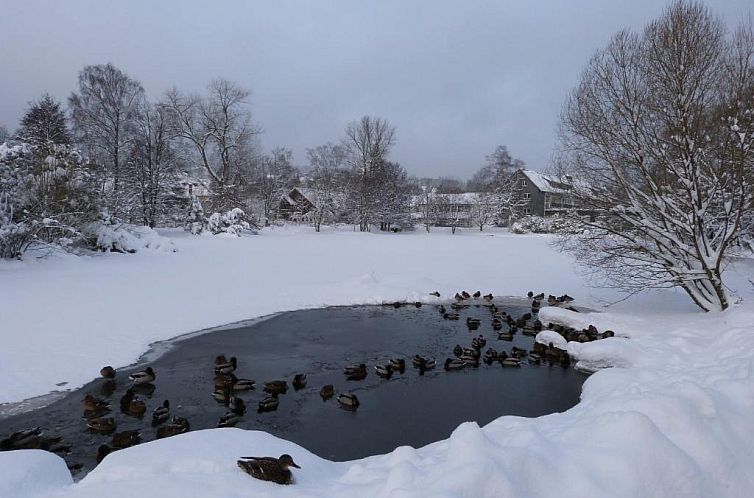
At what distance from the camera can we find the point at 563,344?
10453 mm

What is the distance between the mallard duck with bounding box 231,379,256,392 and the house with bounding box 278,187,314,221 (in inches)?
1944

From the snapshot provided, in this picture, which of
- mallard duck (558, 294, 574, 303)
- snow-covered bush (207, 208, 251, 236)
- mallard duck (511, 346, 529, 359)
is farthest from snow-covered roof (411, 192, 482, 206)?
mallard duck (511, 346, 529, 359)

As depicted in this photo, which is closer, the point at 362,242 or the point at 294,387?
the point at 294,387

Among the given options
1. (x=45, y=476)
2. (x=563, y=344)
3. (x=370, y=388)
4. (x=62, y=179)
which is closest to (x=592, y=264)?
(x=563, y=344)

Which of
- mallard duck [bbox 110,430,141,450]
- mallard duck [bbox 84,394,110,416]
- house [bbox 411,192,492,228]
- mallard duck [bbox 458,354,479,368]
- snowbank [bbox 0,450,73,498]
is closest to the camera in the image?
snowbank [bbox 0,450,73,498]

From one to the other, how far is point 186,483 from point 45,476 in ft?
4.53

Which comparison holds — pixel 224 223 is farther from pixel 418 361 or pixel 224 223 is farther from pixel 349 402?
pixel 349 402

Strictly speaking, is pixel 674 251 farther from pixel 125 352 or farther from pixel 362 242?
pixel 362 242

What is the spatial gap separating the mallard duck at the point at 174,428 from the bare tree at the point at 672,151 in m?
10.6

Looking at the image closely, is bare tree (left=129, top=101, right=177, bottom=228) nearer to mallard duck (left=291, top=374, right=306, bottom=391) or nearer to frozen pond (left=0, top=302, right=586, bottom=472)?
frozen pond (left=0, top=302, right=586, bottom=472)

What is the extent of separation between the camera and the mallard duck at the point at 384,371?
28.3 feet

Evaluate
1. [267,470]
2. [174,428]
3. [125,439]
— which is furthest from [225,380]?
[267,470]

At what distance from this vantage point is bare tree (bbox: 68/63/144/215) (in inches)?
1426

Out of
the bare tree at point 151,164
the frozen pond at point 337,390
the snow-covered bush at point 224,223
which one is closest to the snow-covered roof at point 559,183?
the frozen pond at point 337,390
